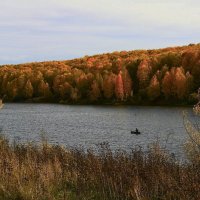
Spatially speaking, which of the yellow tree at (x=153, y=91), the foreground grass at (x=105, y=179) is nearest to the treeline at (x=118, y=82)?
the yellow tree at (x=153, y=91)

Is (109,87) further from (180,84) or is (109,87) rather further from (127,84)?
(180,84)

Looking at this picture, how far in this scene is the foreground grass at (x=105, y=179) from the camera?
10.7 meters

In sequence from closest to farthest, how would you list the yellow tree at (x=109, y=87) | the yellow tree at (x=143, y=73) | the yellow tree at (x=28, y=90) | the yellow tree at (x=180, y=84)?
the yellow tree at (x=180, y=84) → the yellow tree at (x=109, y=87) → the yellow tree at (x=143, y=73) → the yellow tree at (x=28, y=90)

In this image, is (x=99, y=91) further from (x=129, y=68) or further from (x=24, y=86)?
(x=24, y=86)

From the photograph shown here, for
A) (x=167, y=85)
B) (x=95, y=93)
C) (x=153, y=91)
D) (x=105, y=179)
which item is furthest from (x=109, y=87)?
(x=105, y=179)

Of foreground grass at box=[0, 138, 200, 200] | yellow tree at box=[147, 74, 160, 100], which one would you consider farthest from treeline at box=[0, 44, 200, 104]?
foreground grass at box=[0, 138, 200, 200]

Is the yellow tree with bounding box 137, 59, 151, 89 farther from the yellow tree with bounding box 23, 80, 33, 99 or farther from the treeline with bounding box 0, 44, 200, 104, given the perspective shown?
the yellow tree with bounding box 23, 80, 33, 99

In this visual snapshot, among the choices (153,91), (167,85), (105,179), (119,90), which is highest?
(105,179)

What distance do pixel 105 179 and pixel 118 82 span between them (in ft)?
428

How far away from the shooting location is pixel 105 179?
1266 cm

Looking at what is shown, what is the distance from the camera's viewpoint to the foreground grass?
1067cm

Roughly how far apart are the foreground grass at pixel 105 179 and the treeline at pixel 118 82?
102 m

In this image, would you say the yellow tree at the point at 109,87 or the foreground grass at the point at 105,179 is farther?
the yellow tree at the point at 109,87

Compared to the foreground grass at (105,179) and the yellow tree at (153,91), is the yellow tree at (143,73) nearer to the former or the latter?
the yellow tree at (153,91)
